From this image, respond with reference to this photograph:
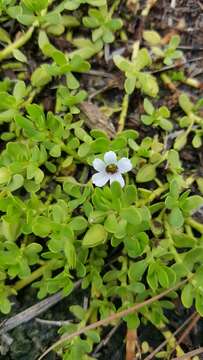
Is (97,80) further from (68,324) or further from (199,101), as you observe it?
(68,324)

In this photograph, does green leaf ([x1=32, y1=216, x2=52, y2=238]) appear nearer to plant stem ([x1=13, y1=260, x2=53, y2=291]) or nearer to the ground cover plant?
the ground cover plant

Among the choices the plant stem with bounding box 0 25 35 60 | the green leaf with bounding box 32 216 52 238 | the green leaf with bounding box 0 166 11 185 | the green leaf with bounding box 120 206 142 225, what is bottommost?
the green leaf with bounding box 32 216 52 238

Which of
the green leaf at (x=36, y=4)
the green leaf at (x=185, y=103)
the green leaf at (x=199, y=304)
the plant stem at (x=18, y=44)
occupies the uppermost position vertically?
the green leaf at (x=36, y=4)

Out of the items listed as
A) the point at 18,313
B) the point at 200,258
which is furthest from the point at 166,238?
the point at 18,313

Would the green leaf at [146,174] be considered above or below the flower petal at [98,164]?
below

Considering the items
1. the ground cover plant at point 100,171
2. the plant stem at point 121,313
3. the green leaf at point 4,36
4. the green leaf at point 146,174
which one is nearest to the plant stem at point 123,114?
the ground cover plant at point 100,171

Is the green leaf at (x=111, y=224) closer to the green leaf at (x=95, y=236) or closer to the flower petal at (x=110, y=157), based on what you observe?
the green leaf at (x=95, y=236)

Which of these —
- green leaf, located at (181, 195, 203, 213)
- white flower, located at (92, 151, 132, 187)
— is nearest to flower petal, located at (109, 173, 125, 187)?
white flower, located at (92, 151, 132, 187)

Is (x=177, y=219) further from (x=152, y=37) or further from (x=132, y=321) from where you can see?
(x=152, y=37)
